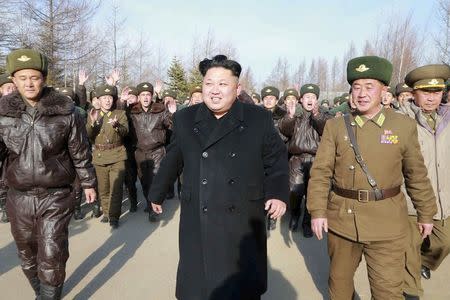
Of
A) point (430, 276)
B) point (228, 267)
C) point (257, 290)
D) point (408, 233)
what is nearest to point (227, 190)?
point (228, 267)

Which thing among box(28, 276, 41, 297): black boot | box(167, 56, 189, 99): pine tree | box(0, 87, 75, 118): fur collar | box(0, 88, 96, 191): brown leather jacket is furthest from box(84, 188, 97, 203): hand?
box(167, 56, 189, 99): pine tree

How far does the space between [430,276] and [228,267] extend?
2.90m

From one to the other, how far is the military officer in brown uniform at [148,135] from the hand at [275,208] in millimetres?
4150

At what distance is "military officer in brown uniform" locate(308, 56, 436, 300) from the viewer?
2.94 metres

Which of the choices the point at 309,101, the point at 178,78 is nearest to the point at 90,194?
the point at 309,101

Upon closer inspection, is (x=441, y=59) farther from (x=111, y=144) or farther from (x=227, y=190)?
(x=227, y=190)

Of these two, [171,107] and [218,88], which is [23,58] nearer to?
[218,88]

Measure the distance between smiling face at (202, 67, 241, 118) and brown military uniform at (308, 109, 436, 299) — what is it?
945 millimetres

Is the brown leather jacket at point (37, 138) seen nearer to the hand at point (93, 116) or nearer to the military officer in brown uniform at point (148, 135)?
the hand at point (93, 116)

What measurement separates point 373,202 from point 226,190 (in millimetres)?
1155

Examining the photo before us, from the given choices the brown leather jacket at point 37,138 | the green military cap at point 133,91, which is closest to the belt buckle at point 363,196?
the brown leather jacket at point 37,138

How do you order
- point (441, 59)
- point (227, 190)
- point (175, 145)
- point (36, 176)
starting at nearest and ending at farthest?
point (227, 190)
point (175, 145)
point (36, 176)
point (441, 59)

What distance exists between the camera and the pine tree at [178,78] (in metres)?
29.5

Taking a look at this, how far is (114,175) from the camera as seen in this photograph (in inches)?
243
